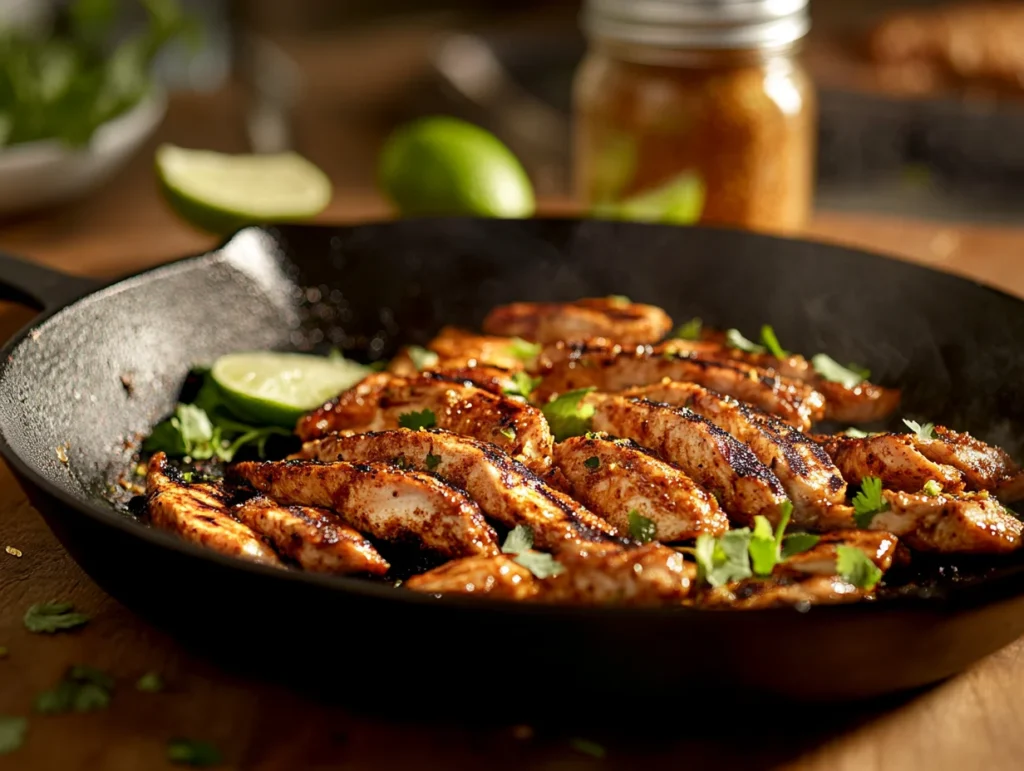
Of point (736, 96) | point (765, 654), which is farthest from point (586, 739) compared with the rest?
point (736, 96)

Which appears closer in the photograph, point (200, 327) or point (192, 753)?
point (192, 753)

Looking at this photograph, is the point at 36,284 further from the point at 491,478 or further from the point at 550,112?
the point at 550,112

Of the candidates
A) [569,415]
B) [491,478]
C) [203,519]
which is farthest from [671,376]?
[203,519]

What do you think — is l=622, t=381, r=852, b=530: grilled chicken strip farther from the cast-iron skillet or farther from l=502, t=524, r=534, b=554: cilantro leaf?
l=502, t=524, r=534, b=554: cilantro leaf

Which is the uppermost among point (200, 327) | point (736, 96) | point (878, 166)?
point (736, 96)

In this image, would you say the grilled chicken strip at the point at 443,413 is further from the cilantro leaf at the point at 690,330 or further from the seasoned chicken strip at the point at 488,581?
the cilantro leaf at the point at 690,330

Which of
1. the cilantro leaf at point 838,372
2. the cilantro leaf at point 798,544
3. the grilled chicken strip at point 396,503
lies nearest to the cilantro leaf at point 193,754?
the grilled chicken strip at point 396,503

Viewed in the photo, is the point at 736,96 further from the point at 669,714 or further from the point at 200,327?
the point at 669,714
